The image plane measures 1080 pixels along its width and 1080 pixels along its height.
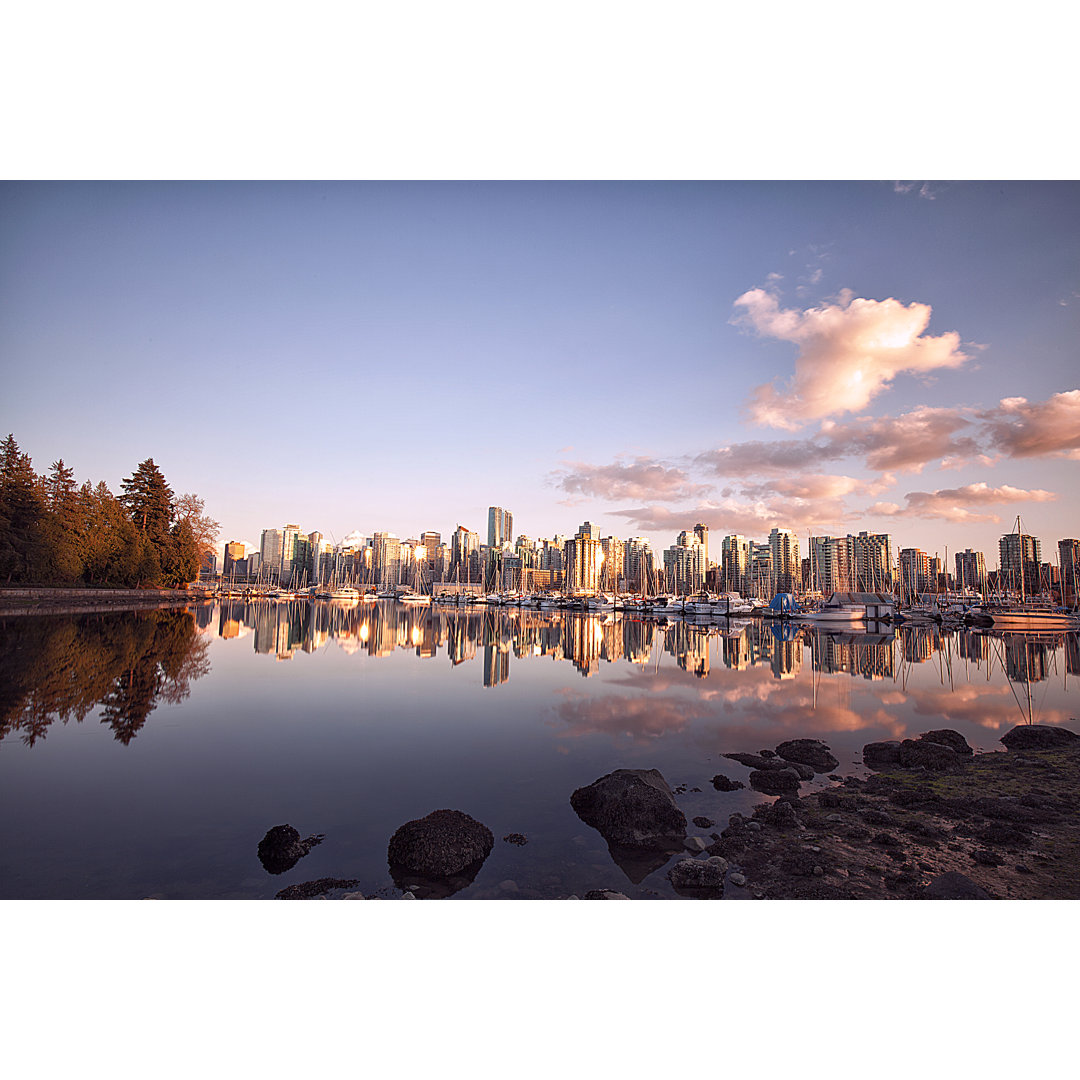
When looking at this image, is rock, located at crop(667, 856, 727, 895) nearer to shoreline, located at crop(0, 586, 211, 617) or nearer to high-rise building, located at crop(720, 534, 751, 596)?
shoreline, located at crop(0, 586, 211, 617)

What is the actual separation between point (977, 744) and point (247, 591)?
98061 millimetres

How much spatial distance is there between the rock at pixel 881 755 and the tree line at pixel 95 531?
39.6m

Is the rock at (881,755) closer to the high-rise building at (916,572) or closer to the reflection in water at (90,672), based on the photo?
the reflection in water at (90,672)

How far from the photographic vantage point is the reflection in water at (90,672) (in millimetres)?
10523

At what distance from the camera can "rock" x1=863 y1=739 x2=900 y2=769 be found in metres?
9.01

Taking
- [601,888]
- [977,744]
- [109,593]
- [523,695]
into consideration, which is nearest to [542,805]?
[601,888]

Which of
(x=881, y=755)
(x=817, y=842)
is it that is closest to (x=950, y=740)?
(x=881, y=755)

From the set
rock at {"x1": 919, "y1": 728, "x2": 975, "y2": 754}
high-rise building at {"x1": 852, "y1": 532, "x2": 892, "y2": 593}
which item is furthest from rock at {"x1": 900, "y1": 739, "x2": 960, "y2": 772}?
high-rise building at {"x1": 852, "y1": 532, "x2": 892, "y2": 593}

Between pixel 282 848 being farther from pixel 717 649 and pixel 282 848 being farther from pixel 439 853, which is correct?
pixel 717 649

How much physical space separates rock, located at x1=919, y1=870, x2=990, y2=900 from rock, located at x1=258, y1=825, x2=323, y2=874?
5413 millimetres

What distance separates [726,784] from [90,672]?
1503 centimetres

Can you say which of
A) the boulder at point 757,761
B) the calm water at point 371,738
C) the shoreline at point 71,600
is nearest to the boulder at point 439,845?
the calm water at point 371,738

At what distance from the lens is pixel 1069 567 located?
56.0m

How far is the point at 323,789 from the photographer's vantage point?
7547 mm
